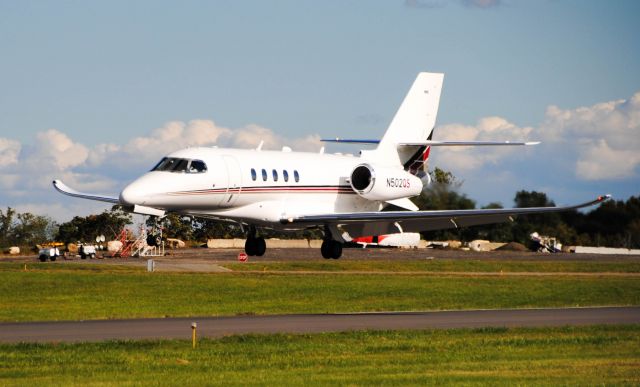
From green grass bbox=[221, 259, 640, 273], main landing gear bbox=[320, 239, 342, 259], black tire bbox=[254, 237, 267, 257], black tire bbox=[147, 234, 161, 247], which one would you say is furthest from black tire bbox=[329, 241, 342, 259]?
green grass bbox=[221, 259, 640, 273]

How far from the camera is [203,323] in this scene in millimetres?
34281

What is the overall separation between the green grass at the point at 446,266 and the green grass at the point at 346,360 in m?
37.5

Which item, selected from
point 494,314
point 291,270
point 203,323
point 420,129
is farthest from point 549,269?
point 203,323

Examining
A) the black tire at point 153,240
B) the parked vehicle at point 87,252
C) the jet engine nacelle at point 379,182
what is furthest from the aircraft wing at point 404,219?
the parked vehicle at point 87,252

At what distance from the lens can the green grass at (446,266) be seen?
67.6 m

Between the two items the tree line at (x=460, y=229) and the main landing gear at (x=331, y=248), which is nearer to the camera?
the main landing gear at (x=331, y=248)

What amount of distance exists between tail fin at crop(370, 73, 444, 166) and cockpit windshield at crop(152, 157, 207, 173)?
9895 mm

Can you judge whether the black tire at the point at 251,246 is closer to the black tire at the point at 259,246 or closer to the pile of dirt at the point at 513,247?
the black tire at the point at 259,246

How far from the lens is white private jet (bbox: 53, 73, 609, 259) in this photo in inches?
1496

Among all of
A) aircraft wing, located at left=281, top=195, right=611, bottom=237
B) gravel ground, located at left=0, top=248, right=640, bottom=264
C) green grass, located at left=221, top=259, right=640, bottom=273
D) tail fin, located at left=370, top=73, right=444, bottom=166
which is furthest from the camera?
gravel ground, located at left=0, top=248, right=640, bottom=264

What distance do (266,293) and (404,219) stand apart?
10.3m

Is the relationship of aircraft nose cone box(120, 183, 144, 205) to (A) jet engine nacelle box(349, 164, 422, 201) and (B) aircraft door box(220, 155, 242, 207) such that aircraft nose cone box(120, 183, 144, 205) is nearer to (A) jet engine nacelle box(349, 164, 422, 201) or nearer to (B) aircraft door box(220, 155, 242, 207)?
(B) aircraft door box(220, 155, 242, 207)

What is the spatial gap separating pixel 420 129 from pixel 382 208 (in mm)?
3858

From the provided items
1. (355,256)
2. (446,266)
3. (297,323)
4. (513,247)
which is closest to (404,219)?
(297,323)
